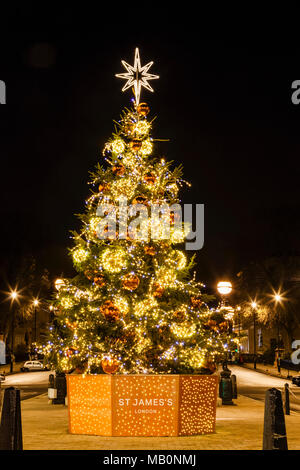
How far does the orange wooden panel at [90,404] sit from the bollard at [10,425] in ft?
12.6

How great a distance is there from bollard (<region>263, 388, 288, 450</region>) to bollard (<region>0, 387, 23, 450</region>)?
3.20m

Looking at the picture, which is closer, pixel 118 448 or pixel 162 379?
pixel 118 448

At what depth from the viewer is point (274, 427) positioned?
26.1 ft

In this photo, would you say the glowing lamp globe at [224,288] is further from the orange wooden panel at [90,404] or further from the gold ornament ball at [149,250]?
the orange wooden panel at [90,404]

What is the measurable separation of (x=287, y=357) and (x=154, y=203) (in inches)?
2117

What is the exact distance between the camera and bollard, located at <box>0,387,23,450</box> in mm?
7824

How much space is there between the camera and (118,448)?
397 inches

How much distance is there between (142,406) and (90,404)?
105 cm

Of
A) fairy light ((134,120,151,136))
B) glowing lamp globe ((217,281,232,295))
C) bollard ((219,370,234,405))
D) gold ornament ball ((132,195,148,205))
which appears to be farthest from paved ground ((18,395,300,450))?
fairy light ((134,120,151,136))

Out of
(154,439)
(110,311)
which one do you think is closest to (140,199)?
(110,311)

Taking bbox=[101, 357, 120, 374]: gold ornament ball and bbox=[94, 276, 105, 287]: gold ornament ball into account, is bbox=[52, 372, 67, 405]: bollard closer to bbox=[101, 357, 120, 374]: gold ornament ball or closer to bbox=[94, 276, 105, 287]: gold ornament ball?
bbox=[94, 276, 105, 287]: gold ornament ball

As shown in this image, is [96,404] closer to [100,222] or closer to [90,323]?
[90,323]
